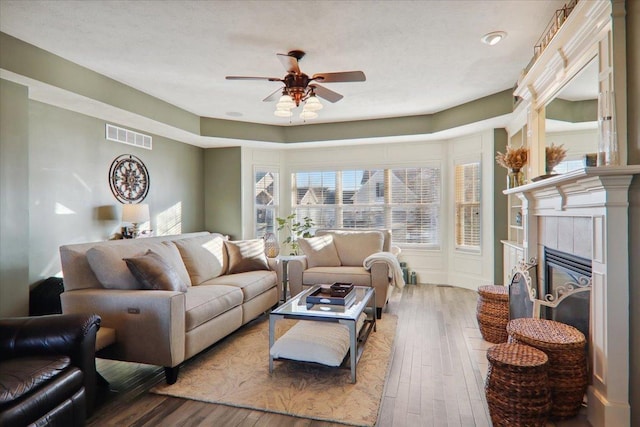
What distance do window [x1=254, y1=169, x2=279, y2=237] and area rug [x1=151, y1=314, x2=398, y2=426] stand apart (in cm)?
350

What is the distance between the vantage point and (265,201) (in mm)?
6684

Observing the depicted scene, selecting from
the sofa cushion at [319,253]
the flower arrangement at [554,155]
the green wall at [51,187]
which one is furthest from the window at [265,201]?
the flower arrangement at [554,155]

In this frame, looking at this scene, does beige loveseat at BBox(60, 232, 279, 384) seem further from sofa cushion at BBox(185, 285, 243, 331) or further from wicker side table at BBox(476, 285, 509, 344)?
wicker side table at BBox(476, 285, 509, 344)

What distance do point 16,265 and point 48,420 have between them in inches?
87.5

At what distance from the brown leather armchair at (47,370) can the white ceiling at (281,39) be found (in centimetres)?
217

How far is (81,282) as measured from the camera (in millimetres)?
2811

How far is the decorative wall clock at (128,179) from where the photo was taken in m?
4.59

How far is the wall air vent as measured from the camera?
4.57 meters

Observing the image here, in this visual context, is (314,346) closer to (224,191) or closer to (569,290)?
(569,290)

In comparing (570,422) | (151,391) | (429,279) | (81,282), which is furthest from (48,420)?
(429,279)

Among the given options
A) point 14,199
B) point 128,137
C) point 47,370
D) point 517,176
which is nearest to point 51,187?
point 14,199

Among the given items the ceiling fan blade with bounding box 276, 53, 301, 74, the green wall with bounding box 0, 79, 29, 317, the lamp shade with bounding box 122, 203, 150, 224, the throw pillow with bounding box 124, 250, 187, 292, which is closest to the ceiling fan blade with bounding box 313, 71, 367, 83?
the ceiling fan blade with bounding box 276, 53, 301, 74

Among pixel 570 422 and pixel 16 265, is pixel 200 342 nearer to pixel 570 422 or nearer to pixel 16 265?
pixel 16 265

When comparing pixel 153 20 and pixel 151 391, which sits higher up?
pixel 153 20
